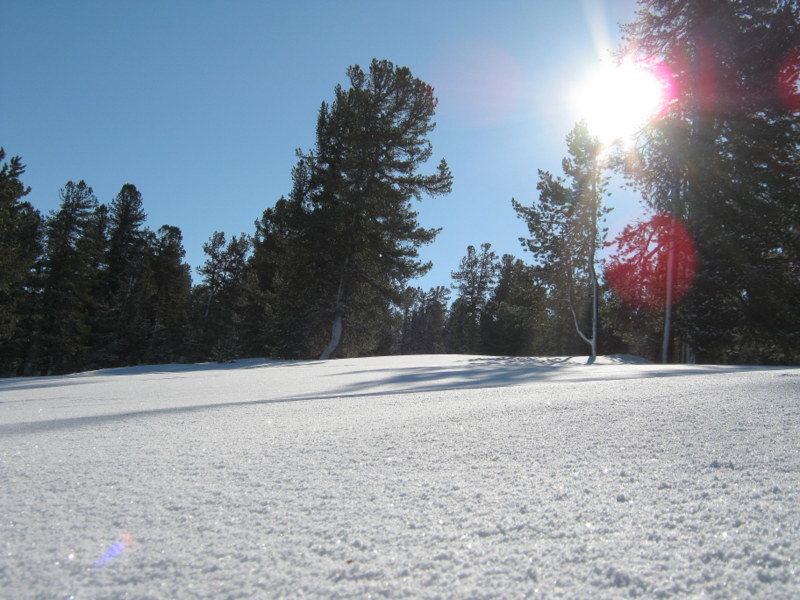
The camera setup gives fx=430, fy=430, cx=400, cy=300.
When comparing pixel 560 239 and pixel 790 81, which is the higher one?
pixel 790 81

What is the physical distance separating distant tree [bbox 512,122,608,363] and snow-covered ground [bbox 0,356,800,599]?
1241cm

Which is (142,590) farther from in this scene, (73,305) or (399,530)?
(73,305)

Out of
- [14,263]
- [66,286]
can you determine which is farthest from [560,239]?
[66,286]

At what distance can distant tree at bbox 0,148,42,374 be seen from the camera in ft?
52.4

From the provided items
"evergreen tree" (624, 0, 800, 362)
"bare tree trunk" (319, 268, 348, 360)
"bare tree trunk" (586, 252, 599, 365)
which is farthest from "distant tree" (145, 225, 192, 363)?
"evergreen tree" (624, 0, 800, 362)

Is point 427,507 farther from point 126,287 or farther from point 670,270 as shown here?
point 126,287

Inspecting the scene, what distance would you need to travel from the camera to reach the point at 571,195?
14.3 metres

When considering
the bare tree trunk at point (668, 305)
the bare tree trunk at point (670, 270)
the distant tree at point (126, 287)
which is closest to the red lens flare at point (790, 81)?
the bare tree trunk at point (670, 270)

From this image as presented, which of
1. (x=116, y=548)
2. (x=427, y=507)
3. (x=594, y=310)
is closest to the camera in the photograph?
(x=116, y=548)

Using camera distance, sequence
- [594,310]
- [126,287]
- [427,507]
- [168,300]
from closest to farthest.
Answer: [427,507]
[594,310]
[126,287]
[168,300]

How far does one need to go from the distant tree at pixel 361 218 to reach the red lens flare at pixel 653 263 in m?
6.75

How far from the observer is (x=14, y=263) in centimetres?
1645

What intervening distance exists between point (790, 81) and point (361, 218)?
40.9 feet

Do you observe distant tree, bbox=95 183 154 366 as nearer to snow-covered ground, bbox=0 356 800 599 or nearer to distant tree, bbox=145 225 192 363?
distant tree, bbox=145 225 192 363
